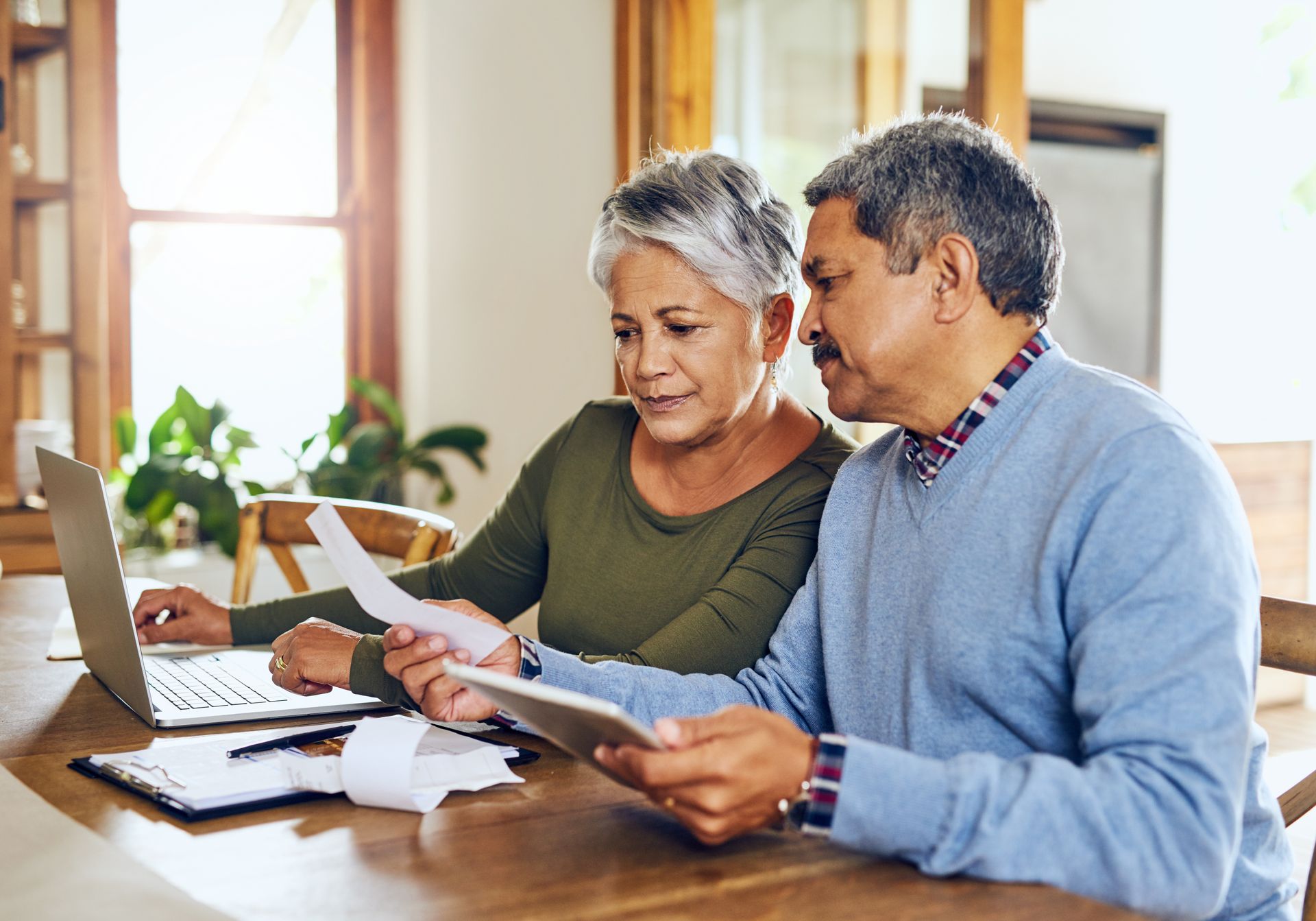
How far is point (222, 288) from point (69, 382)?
808 mm

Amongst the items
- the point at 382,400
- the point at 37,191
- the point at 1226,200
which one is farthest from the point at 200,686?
the point at 1226,200

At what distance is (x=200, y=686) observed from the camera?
1.61m

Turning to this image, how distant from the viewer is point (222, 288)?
429 centimetres

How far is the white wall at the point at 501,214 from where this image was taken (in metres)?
3.80

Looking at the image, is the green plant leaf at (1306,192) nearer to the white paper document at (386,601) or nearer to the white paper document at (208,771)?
the white paper document at (386,601)

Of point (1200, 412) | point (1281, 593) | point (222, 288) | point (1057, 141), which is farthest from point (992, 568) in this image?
point (222, 288)

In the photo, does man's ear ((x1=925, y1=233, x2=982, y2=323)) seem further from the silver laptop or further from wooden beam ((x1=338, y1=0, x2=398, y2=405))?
wooden beam ((x1=338, y1=0, x2=398, y2=405))

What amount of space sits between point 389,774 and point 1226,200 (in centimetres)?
385

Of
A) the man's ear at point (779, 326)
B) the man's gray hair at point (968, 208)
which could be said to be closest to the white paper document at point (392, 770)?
the man's gray hair at point (968, 208)

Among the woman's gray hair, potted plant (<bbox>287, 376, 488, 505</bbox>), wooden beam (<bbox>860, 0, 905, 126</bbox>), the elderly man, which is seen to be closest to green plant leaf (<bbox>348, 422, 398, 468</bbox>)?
potted plant (<bbox>287, 376, 488, 505</bbox>)

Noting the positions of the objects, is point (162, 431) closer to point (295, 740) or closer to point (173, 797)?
point (295, 740)

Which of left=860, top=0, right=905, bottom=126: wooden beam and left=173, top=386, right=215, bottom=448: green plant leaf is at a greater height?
left=860, top=0, right=905, bottom=126: wooden beam

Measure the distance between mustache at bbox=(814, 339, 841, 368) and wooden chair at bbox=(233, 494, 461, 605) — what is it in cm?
100

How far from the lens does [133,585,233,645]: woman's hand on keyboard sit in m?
1.90
